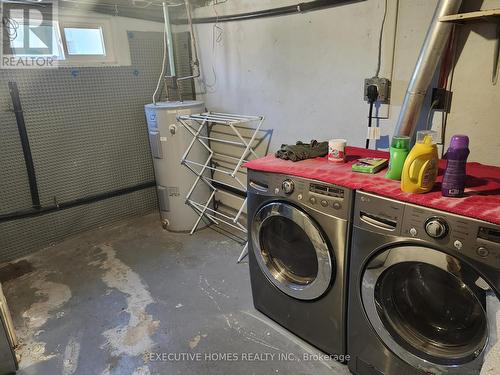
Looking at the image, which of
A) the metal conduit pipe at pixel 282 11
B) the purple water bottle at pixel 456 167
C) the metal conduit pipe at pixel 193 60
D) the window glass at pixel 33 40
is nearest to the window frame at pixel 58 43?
the window glass at pixel 33 40

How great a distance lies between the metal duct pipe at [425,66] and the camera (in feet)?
4.75

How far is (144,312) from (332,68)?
73.9 inches

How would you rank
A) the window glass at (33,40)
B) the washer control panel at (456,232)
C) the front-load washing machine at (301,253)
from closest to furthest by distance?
1. the washer control panel at (456,232)
2. the front-load washing machine at (301,253)
3. the window glass at (33,40)

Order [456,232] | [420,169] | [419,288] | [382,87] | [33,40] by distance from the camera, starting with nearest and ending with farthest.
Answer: [456,232] < [420,169] < [419,288] < [382,87] < [33,40]

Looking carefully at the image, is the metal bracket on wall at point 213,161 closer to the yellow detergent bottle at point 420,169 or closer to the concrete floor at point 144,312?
the concrete floor at point 144,312

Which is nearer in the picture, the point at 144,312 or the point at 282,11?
the point at 144,312

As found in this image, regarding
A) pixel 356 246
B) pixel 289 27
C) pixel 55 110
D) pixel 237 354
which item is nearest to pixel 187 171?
pixel 55 110

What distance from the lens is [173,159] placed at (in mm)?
2723

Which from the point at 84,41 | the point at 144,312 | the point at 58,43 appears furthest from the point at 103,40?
the point at 144,312

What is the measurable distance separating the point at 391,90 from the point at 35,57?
2.49m

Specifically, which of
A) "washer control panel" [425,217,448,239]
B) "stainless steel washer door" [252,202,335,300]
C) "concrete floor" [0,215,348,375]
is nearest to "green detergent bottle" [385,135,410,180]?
"washer control panel" [425,217,448,239]

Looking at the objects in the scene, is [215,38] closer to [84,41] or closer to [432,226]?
[84,41]

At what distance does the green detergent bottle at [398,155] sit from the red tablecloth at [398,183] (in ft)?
0.13

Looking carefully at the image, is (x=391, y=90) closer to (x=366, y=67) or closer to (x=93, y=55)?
(x=366, y=67)
